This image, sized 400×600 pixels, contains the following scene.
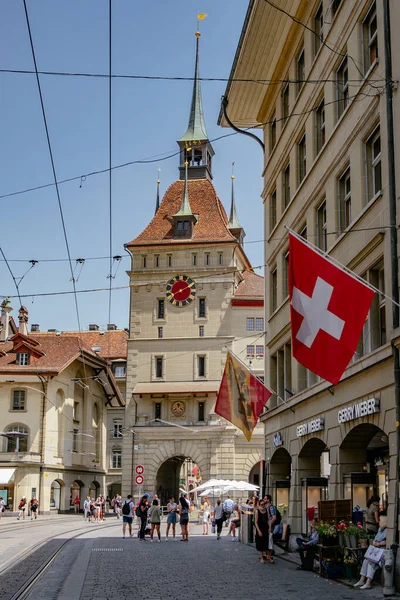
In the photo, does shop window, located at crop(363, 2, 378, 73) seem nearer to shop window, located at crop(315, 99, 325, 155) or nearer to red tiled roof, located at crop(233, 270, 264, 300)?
shop window, located at crop(315, 99, 325, 155)

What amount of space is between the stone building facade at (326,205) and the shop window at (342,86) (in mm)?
52

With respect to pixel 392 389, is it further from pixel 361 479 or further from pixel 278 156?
pixel 278 156

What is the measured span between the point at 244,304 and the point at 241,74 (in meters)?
38.4

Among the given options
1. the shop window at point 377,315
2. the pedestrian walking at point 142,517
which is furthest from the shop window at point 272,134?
the shop window at point 377,315

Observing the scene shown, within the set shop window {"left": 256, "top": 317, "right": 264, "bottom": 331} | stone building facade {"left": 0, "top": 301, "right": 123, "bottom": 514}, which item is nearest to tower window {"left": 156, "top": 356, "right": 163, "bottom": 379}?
stone building facade {"left": 0, "top": 301, "right": 123, "bottom": 514}

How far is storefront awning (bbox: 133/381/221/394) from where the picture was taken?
64.8 m

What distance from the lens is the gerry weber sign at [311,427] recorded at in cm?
2184

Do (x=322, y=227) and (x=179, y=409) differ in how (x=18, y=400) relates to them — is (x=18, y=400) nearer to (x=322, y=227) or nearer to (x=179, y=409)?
(x=179, y=409)

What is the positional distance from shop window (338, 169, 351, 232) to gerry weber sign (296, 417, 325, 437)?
4.75 metres

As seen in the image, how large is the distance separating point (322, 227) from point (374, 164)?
488 cm

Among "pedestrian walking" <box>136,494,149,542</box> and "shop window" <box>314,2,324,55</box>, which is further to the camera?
"pedestrian walking" <box>136,494,149,542</box>

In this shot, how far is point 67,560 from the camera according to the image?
22.6m

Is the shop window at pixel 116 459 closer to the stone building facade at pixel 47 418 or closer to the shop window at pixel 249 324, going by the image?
the stone building facade at pixel 47 418

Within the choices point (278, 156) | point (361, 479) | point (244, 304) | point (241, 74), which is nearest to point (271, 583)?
point (361, 479)
